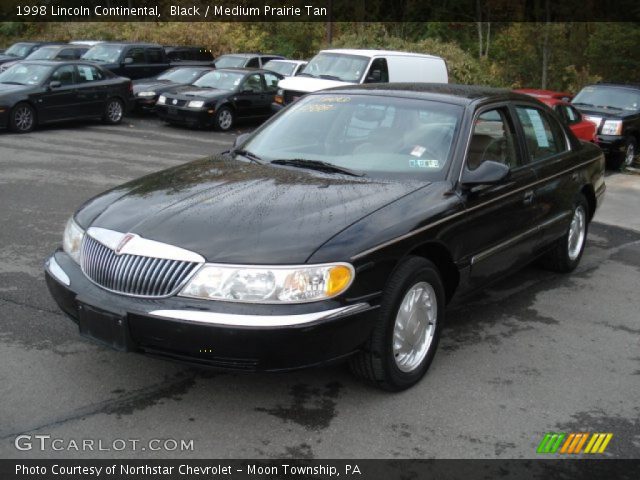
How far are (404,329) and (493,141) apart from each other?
1718mm

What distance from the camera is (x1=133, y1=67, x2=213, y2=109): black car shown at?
18.6m

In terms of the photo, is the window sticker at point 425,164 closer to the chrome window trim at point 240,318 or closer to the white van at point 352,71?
the chrome window trim at point 240,318

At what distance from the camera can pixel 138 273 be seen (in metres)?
3.72

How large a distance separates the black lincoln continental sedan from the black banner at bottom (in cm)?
47

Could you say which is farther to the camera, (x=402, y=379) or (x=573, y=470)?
(x=402, y=379)

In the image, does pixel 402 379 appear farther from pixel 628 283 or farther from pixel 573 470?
pixel 628 283

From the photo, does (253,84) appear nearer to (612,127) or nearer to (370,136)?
(612,127)

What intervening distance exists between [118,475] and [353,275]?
4.60 ft

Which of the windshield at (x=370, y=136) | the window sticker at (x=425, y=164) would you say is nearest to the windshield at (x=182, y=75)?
the windshield at (x=370, y=136)

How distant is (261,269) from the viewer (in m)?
3.59

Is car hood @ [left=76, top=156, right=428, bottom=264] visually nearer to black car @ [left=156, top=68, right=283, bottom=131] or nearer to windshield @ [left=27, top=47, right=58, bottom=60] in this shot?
black car @ [left=156, top=68, right=283, bottom=131]

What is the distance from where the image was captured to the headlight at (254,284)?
358 cm

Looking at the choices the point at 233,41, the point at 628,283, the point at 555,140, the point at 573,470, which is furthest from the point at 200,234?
the point at 233,41

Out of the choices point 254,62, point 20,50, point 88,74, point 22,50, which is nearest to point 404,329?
point 88,74
